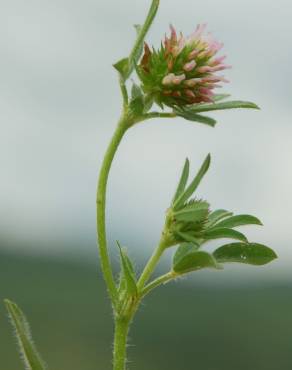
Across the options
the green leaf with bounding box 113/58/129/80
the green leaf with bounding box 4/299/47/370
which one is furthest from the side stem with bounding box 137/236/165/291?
the green leaf with bounding box 113/58/129/80

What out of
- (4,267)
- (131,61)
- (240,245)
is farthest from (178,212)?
(4,267)

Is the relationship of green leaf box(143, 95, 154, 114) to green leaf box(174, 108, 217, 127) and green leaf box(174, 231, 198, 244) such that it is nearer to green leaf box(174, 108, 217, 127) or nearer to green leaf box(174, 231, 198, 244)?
green leaf box(174, 108, 217, 127)

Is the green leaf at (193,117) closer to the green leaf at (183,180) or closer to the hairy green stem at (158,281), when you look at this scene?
the green leaf at (183,180)

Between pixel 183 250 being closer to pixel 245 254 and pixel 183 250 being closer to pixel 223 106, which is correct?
pixel 245 254

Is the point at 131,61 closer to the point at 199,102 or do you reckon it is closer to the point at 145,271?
the point at 199,102

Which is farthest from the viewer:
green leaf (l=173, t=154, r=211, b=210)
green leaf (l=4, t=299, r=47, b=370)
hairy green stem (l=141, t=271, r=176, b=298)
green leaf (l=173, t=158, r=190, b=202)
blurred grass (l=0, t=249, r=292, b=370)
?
blurred grass (l=0, t=249, r=292, b=370)

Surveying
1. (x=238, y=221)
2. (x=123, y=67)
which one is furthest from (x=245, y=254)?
(x=123, y=67)
